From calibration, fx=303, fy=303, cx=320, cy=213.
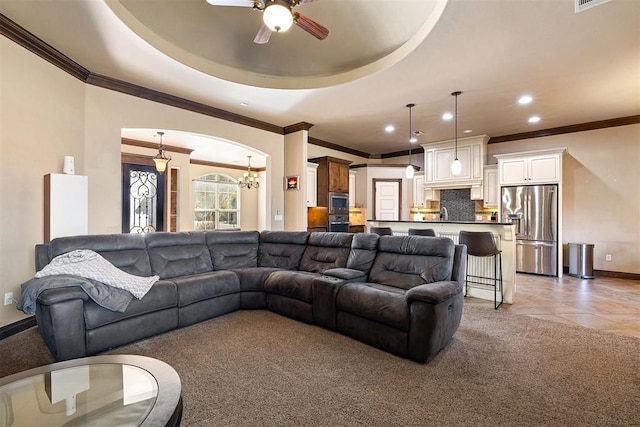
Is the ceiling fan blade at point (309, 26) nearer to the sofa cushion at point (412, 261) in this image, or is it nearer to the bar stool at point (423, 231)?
the sofa cushion at point (412, 261)

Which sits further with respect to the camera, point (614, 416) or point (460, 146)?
point (460, 146)

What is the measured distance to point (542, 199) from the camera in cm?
595

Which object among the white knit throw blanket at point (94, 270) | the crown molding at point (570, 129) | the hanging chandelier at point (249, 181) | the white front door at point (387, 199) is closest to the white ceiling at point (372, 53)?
the crown molding at point (570, 129)

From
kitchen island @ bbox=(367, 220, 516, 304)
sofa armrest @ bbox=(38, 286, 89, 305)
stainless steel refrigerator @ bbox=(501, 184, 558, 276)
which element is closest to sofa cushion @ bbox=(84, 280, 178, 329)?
sofa armrest @ bbox=(38, 286, 89, 305)

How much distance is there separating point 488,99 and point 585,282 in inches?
148

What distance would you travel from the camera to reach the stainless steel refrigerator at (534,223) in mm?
5855

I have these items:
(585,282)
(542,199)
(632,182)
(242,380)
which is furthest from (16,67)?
(632,182)

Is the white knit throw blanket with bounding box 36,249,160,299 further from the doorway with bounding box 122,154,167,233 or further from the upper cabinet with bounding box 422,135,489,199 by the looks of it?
the upper cabinet with bounding box 422,135,489,199

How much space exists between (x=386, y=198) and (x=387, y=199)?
38 millimetres

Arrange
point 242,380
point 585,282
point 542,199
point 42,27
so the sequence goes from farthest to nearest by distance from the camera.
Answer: point 542,199 → point 585,282 → point 42,27 → point 242,380

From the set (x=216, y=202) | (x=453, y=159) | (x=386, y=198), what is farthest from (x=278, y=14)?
(x=216, y=202)

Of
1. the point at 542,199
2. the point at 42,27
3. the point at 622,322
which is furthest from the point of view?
the point at 542,199

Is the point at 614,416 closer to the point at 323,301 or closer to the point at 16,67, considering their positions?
the point at 323,301

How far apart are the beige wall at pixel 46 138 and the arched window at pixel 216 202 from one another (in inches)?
201
